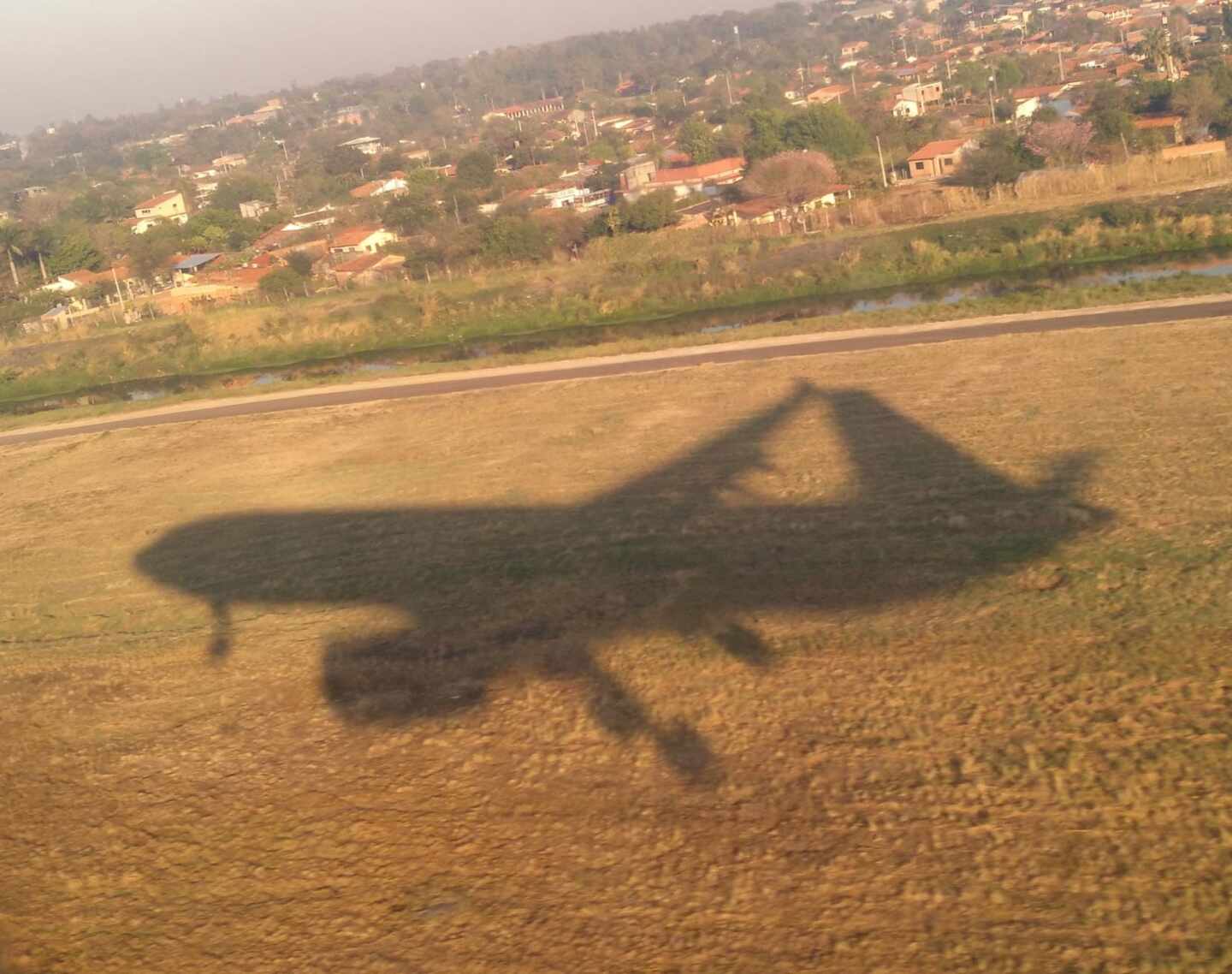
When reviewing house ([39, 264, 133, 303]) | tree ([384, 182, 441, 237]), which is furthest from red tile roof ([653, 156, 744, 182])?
house ([39, 264, 133, 303])

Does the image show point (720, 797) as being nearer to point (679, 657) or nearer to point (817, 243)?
point (679, 657)

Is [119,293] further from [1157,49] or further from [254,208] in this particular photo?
[1157,49]

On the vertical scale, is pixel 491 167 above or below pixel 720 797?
above

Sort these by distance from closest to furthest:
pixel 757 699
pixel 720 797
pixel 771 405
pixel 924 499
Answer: pixel 720 797
pixel 757 699
pixel 924 499
pixel 771 405

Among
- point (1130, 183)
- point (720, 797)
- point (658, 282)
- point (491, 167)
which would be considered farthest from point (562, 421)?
point (491, 167)

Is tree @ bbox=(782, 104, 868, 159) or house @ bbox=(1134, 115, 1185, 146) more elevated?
tree @ bbox=(782, 104, 868, 159)

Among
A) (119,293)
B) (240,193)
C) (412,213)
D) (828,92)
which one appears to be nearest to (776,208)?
(412,213)

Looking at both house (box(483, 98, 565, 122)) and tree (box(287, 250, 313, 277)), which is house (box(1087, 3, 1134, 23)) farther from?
tree (box(287, 250, 313, 277))
